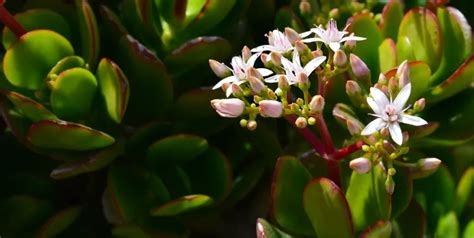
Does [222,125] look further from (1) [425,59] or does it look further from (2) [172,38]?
(1) [425,59]

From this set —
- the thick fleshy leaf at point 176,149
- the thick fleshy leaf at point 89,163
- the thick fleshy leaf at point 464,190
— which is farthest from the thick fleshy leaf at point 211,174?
the thick fleshy leaf at point 464,190

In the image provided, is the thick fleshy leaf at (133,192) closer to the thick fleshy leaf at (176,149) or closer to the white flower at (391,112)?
the thick fleshy leaf at (176,149)

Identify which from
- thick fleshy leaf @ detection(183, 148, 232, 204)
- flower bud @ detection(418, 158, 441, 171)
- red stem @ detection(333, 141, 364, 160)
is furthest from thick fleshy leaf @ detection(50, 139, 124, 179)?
flower bud @ detection(418, 158, 441, 171)

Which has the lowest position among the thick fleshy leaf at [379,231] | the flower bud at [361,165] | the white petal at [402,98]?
the thick fleshy leaf at [379,231]

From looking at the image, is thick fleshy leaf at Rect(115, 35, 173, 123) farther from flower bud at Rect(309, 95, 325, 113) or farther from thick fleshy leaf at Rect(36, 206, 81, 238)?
flower bud at Rect(309, 95, 325, 113)

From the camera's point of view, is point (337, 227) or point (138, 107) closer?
point (337, 227)

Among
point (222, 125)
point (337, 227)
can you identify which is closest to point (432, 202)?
point (337, 227)
